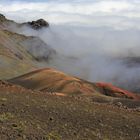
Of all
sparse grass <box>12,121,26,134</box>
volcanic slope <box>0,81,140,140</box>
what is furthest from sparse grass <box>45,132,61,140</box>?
sparse grass <box>12,121,26,134</box>

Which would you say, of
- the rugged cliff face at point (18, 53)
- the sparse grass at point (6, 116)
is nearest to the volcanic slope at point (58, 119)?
the sparse grass at point (6, 116)

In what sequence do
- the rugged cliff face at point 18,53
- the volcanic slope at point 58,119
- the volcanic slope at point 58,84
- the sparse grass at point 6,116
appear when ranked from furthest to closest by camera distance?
the rugged cliff face at point 18,53
the volcanic slope at point 58,84
the sparse grass at point 6,116
the volcanic slope at point 58,119

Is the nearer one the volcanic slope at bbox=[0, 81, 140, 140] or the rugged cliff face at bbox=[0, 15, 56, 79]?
the volcanic slope at bbox=[0, 81, 140, 140]

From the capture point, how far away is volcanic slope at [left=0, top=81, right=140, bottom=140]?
760 inches

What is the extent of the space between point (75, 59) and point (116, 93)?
4489 inches

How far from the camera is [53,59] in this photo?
171000mm

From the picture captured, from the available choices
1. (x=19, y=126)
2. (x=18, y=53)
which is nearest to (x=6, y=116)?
(x=19, y=126)

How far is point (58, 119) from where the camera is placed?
22203mm

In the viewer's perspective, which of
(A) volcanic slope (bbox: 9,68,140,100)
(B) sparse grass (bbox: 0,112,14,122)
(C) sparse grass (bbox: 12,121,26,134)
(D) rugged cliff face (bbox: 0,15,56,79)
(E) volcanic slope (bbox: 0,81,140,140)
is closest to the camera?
(C) sparse grass (bbox: 12,121,26,134)

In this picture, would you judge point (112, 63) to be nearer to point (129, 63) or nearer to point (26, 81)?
point (129, 63)

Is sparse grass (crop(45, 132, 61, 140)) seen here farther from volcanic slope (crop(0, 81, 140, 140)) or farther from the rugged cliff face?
the rugged cliff face

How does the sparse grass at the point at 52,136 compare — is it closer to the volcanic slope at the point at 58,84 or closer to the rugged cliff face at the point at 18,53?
the volcanic slope at the point at 58,84

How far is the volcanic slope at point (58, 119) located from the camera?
19.3 metres

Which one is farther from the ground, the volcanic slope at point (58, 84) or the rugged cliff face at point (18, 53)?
the rugged cliff face at point (18, 53)
